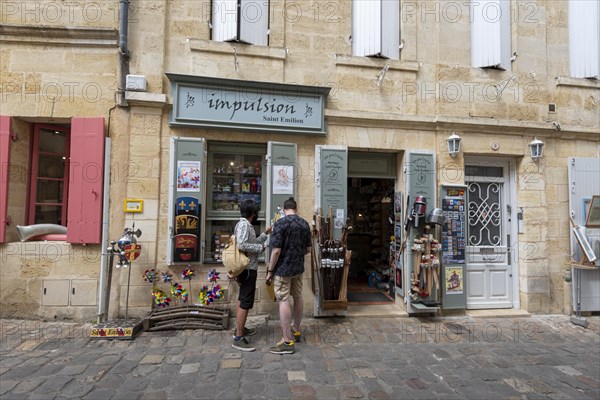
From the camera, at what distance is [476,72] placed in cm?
549

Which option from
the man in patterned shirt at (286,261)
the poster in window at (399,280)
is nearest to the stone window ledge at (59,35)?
the man in patterned shirt at (286,261)

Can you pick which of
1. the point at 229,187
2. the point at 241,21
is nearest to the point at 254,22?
the point at 241,21

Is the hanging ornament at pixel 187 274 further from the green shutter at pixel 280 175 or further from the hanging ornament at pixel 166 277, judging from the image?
the green shutter at pixel 280 175

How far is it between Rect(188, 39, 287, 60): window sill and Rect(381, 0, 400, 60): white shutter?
178 centimetres

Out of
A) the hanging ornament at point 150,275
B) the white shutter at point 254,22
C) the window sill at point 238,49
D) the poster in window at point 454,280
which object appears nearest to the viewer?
the hanging ornament at point 150,275

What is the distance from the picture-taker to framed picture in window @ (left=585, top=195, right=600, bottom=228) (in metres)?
5.42

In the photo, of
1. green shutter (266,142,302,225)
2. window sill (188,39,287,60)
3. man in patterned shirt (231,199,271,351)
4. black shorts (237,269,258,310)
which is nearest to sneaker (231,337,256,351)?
man in patterned shirt (231,199,271,351)

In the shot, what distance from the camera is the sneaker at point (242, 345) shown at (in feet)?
12.1

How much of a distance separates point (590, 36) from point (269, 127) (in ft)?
20.7

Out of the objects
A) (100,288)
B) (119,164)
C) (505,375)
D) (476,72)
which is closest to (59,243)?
(100,288)

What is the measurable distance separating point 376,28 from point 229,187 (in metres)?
3.65

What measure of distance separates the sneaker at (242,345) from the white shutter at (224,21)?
4.40 m

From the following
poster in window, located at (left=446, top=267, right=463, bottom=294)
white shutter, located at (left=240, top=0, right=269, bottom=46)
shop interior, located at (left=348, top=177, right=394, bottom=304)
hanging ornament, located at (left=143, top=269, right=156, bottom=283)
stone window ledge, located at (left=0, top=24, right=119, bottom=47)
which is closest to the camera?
hanging ornament, located at (left=143, top=269, right=156, bottom=283)

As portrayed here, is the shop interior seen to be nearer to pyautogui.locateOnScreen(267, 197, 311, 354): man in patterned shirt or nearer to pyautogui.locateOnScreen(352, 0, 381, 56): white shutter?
pyautogui.locateOnScreen(267, 197, 311, 354): man in patterned shirt
